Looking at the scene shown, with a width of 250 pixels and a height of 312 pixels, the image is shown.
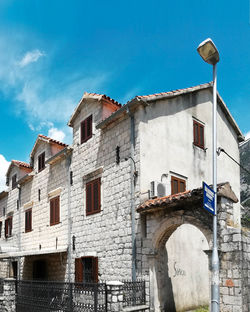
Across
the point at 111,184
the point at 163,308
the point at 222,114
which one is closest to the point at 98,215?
the point at 111,184

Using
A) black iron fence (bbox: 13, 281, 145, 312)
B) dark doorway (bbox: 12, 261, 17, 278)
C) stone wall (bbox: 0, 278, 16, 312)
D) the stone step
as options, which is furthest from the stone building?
dark doorway (bbox: 12, 261, 17, 278)

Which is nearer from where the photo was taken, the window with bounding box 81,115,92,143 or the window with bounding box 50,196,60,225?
Answer: the window with bounding box 81,115,92,143

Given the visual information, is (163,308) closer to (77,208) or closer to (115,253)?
(115,253)

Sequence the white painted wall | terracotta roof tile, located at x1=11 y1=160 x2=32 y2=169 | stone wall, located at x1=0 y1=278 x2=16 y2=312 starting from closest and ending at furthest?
the white painted wall → stone wall, located at x1=0 y1=278 x2=16 y2=312 → terracotta roof tile, located at x1=11 y1=160 x2=32 y2=169

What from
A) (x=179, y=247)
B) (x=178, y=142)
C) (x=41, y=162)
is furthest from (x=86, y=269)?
(x=41, y=162)

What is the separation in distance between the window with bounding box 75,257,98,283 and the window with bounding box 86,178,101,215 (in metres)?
1.92

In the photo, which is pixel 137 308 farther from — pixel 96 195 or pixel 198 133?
pixel 198 133

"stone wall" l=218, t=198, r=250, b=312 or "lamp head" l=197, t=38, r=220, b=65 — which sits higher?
"lamp head" l=197, t=38, r=220, b=65

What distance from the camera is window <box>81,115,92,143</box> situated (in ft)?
50.9

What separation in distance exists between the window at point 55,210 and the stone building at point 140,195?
49 mm

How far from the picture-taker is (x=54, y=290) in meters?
11.4

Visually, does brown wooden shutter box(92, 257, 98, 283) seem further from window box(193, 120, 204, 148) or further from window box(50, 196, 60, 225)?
window box(193, 120, 204, 148)

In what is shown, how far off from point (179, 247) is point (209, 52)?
7.31 meters

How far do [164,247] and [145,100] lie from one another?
5.10m
